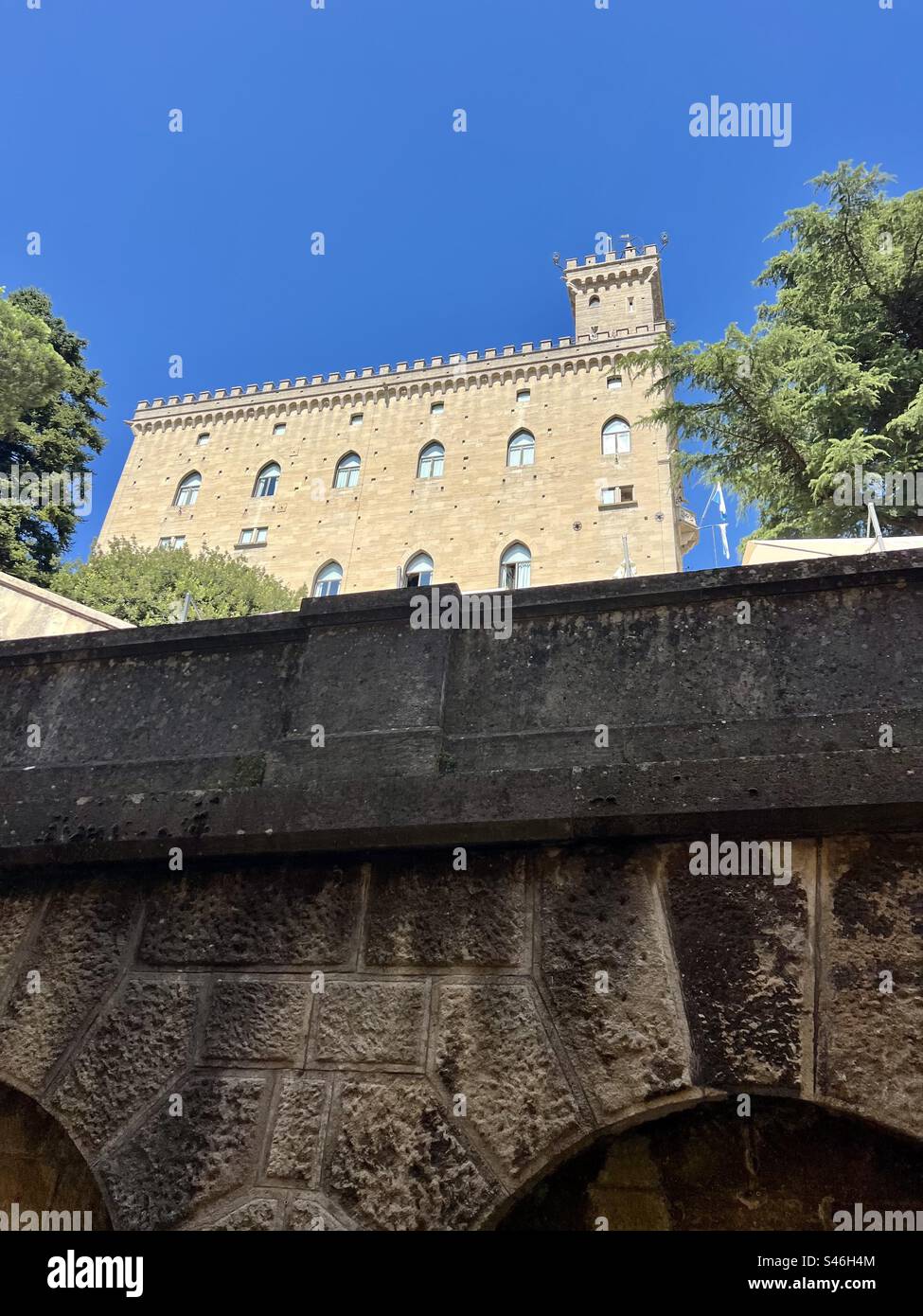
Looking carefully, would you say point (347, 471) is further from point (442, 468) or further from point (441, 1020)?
point (441, 1020)

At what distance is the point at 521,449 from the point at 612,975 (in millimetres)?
34798

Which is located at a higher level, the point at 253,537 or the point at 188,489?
the point at 188,489

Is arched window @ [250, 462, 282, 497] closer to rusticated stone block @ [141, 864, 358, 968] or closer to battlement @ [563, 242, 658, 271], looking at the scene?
battlement @ [563, 242, 658, 271]

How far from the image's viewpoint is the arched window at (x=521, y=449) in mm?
35228

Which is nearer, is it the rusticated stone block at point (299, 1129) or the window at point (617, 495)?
the rusticated stone block at point (299, 1129)

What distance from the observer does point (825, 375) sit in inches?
539

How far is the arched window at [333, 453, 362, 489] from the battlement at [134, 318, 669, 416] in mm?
4507

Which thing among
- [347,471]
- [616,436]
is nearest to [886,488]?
[616,436]

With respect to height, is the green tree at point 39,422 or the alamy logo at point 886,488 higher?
the green tree at point 39,422

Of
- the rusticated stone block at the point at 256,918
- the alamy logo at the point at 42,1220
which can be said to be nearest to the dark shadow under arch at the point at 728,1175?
the rusticated stone block at the point at 256,918

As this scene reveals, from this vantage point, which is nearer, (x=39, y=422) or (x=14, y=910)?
(x=14, y=910)

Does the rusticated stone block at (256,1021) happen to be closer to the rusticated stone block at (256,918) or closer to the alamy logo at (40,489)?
the rusticated stone block at (256,918)

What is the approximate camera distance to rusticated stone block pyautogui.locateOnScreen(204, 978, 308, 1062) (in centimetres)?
253

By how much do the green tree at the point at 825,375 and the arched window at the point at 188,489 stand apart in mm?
27708
